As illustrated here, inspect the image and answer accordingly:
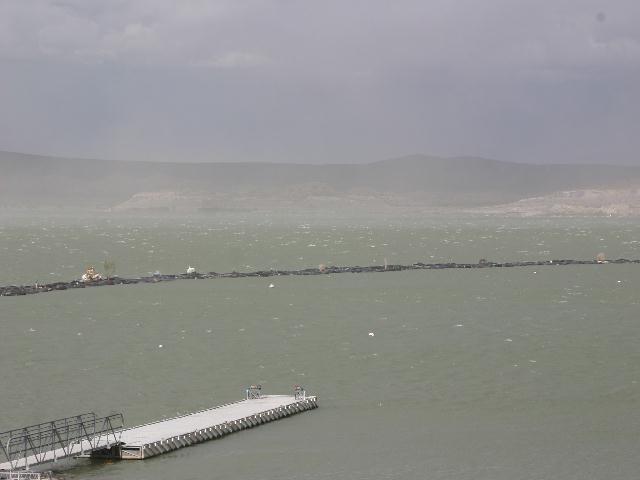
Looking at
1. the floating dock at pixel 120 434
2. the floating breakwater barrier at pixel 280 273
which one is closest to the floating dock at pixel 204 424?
the floating dock at pixel 120 434

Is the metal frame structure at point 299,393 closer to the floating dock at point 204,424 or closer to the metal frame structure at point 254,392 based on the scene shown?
the floating dock at point 204,424

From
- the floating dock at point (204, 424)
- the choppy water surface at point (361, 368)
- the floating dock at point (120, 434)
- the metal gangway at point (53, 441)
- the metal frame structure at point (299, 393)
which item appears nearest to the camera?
the metal gangway at point (53, 441)

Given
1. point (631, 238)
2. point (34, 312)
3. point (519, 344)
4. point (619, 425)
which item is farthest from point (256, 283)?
point (631, 238)

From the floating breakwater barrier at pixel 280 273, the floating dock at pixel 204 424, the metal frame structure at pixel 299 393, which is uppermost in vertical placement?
the floating breakwater barrier at pixel 280 273

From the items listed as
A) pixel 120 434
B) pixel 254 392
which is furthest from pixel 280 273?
pixel 120 434

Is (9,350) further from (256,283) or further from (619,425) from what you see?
(256,283)

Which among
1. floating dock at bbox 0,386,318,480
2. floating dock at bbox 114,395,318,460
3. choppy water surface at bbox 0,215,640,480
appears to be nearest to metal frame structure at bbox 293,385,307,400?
floating dock at bbox 114,395,318,460

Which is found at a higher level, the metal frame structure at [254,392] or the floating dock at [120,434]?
the metal frame structure at [254,392]

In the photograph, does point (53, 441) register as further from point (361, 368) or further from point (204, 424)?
point (361, 368)

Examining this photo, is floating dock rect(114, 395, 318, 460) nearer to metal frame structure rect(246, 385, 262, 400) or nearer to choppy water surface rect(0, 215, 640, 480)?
metal frame structure rect(246, 385, 262, 400)
